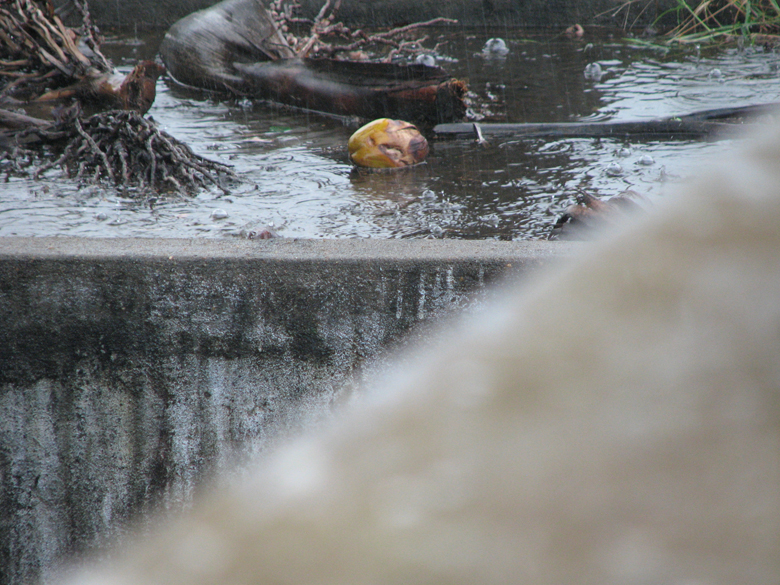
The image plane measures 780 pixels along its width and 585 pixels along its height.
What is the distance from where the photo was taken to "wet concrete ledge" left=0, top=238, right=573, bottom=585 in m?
2.09

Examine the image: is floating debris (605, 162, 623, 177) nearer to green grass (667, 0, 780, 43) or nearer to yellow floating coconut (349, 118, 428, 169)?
yellow floating coconut (349, 118, 428, 169)

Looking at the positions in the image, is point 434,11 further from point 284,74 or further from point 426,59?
point 284,74

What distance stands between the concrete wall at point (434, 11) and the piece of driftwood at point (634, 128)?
514cm

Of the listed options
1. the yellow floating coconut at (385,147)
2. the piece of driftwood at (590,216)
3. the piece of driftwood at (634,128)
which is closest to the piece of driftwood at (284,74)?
the piece of driftwood at (634,128)

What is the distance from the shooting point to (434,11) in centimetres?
959

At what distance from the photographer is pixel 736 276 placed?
35 centimetres

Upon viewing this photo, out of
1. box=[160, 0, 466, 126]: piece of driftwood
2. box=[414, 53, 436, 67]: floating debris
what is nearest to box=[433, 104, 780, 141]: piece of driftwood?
box=[160, 0, 466, 126]: piece of driftwood

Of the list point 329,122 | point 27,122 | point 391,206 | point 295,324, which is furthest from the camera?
point 329,122

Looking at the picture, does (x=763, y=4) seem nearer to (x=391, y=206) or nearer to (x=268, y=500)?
(x=391, y=206)

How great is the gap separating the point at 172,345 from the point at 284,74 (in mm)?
4036

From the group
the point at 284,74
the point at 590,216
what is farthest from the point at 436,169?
the point at 284,74

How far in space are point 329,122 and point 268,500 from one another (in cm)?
505

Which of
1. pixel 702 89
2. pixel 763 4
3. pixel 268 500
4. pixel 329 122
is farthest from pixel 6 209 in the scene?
pixel 763 4

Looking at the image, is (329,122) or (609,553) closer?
(609,553)
